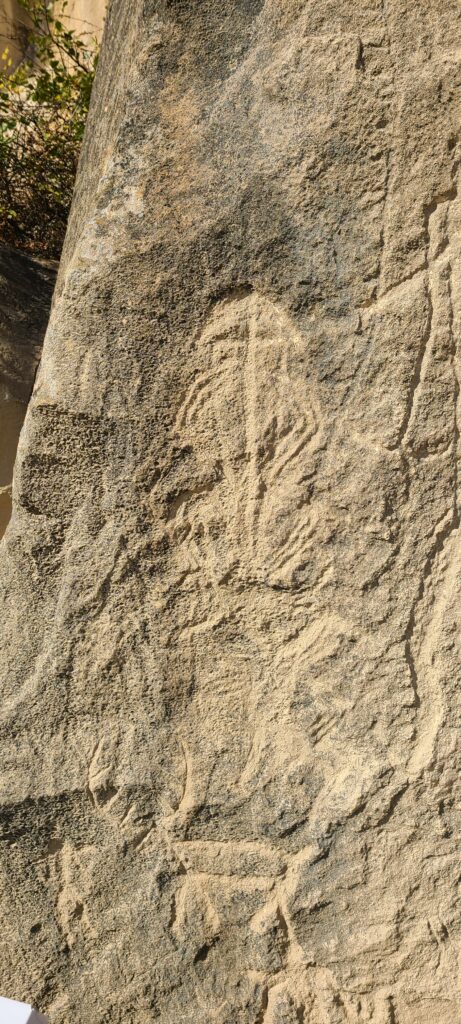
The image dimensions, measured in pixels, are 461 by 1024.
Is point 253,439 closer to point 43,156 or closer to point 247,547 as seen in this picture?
point 247,547

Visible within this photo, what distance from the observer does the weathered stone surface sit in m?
2.50

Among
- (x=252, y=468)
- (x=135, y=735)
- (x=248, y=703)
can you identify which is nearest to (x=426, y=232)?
(x=252, y=468)

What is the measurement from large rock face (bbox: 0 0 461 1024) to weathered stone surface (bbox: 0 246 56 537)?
1030mm

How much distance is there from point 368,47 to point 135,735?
114cm

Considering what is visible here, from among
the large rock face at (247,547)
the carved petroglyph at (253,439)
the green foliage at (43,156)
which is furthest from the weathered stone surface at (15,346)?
the carved petroglyph at (253,439)

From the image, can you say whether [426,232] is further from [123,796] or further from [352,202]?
[123,796]

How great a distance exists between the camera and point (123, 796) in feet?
5.01

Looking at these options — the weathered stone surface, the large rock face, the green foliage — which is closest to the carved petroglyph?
the large rock face

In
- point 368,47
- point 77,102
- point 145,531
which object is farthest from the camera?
point 77,102

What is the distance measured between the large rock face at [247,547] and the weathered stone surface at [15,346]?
103 cm

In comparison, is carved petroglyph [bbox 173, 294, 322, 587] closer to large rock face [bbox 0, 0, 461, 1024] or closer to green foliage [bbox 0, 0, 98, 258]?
large rock face [bbox 0, 0, 461, 1024]

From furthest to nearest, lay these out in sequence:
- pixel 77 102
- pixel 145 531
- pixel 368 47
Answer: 1. pixel 77 102
2. pixel 145 531
3. pixel 368 47

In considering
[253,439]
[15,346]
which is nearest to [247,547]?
[253,439]

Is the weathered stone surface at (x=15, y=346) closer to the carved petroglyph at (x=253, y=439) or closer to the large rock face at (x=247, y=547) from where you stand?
the large rock face at (x=247, y=547)
